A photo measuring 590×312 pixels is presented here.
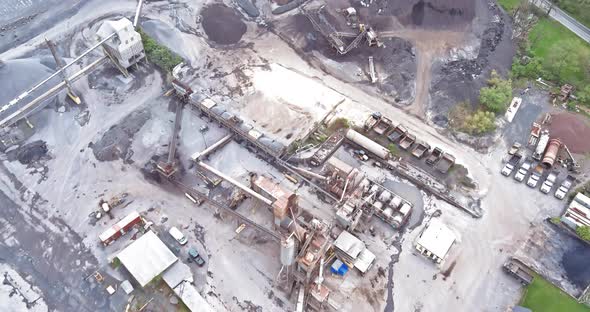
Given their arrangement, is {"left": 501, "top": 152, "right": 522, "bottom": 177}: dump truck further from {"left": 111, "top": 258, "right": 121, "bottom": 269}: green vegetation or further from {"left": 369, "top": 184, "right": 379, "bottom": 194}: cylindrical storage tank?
{"left": 111, "top": 258, "right": 121, "bottom": 269}: green vegetation

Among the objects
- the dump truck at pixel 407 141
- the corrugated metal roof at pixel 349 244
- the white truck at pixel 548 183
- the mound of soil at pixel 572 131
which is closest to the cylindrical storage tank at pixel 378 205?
the corrugated metal roof at pixel 349 244

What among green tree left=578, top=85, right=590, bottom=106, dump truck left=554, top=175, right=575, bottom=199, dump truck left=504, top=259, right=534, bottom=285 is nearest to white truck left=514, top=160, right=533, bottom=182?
dump truck left=554, top=175, right=575, bottom=199

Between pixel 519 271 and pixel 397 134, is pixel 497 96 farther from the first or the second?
Result: pixel 519 271

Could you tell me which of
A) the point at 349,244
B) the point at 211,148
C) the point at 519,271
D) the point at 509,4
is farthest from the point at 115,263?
the point at 509,4

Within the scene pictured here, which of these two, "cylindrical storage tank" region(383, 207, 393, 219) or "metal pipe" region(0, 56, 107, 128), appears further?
"metal pipe" region(0, 56, 107, 128)

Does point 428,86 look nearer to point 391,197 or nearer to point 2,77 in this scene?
point 391,197

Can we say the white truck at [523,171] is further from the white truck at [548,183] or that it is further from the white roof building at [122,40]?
the white roof building at [122,40]

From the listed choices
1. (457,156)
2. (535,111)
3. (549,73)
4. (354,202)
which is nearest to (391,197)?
(354,202)
